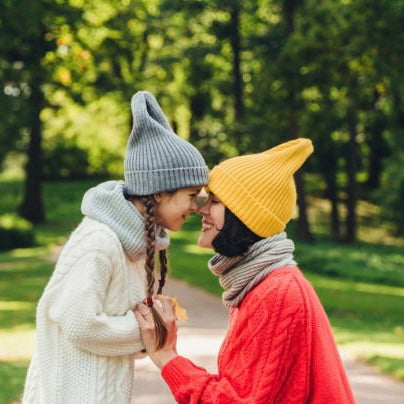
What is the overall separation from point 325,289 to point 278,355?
14.1 metres

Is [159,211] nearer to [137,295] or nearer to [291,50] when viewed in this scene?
[137,295]

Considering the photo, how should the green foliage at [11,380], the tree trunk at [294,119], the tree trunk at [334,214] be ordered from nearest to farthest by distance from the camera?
1. the green foliage at [11,380]
2. the tree trunk at [294,119]
3. the tree trunk at [334,214]

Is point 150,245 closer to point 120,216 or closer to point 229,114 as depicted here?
point 120,216

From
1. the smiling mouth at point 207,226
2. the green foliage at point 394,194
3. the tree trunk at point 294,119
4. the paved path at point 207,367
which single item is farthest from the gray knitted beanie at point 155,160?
the green foliage at point 394,194

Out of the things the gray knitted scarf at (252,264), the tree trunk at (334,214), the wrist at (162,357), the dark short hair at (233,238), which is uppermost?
the dark short hair at (233,238)

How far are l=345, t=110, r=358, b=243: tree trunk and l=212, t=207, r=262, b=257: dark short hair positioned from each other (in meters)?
24.0

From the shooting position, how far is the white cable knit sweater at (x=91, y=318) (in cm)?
274

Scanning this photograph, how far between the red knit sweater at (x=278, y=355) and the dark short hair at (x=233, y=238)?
13 centimetres

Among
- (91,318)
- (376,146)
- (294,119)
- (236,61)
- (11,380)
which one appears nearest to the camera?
(91,318)

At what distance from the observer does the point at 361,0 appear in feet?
43.1

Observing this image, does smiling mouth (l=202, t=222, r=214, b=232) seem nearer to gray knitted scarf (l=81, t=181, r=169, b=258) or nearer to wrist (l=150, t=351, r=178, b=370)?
gray knitted scarf (l=81, t=181, r=169, b=258)

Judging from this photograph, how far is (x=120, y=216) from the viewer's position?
111 inches

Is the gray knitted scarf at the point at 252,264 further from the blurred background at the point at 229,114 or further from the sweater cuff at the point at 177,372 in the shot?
the blurred background at the point at 229,114

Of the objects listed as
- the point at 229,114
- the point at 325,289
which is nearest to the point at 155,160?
the point at 325,289
